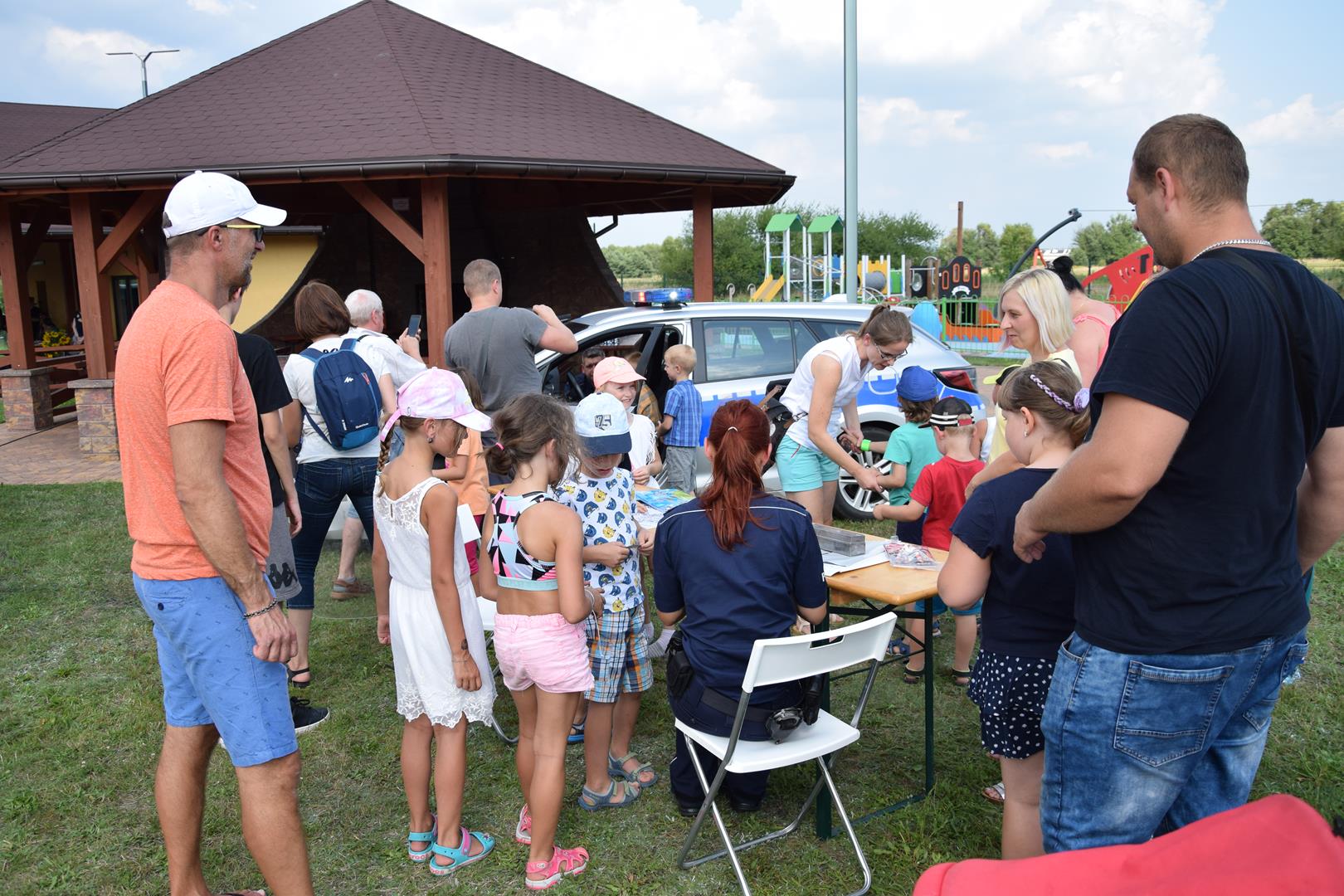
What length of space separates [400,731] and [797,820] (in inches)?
72.6

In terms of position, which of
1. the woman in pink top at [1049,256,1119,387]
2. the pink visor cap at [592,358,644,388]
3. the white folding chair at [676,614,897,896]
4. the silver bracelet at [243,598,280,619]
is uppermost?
the woman in pink top at [1049,256,1119,387]

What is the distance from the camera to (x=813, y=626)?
11.1ft

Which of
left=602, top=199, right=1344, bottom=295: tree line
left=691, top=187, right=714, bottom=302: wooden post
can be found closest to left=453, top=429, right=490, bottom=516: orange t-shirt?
left=691, top=187, right=714, bottom=302: wooden post

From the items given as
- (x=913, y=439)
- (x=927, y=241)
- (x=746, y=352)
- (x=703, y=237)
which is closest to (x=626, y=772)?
(x=913, y=439)

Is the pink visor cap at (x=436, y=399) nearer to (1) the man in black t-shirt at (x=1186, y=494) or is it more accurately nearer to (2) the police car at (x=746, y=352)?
(1) the man in black t-shirt at (x=1186, y=494)

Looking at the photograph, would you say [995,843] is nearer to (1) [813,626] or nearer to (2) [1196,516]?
(1) [813,626]

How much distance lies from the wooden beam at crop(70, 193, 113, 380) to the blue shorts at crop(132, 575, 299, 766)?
31.9 ft

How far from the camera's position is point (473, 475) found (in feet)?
15.9

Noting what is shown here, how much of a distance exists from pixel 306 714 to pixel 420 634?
1535mm

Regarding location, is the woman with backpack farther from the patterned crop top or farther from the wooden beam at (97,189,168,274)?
the wooden beam at (97,189,168,274)

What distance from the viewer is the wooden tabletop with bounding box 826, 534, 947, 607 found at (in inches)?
131

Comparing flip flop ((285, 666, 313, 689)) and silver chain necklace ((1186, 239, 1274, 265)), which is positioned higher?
silver chain necklace ((1186, 239, 1274, 265))

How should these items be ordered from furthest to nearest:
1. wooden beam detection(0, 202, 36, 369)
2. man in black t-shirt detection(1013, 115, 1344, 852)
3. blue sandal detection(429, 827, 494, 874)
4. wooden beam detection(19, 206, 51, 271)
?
wooden beam detection(19, 206, 51, 271) < wooden beam detection(0, 202, 36, 369) < blue sandal detection(429, 827, 494, 874) < man in black t-shirt detection(1013, 115, 1344, 852)

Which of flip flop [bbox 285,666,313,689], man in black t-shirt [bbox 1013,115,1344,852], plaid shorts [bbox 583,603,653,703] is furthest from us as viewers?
flip flop [bbox 285,666,313,689]
